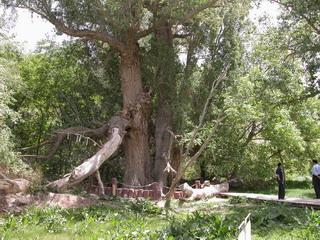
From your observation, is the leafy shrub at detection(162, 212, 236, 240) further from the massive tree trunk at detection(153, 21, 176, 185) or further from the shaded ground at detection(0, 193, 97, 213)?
the massive tree trunk at detection(153, 21, 176, 185)

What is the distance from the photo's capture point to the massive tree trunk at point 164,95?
1948cm

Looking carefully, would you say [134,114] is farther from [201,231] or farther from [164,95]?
[201,231]

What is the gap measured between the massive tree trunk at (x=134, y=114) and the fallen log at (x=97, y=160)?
73 centimetres

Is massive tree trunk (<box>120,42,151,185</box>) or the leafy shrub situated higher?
massive tree trunk (<box>120,42,151,185</box>)

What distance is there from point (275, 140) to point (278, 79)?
5.14 meters

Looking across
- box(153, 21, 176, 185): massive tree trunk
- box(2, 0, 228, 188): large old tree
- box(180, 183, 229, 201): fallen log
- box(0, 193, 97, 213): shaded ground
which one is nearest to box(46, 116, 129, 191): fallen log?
box(2, 0, 228, 188): large old tree

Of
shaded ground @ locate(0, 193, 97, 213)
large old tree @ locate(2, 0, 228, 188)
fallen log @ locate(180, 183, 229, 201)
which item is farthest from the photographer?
fallen log @ locate(180, 183, 229, 201)

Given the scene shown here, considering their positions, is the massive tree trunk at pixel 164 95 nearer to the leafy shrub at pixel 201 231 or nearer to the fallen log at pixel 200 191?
the fallen log at pixel 200 191

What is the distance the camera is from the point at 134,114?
18.8m

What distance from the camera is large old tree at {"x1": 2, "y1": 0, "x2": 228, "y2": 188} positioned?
53.4 feet

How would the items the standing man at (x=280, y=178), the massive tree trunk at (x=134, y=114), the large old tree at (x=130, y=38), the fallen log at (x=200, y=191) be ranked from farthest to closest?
the massive tree trunk at (x=134, y=114), the fallen log at (x=200, y=191), the large old tree at (x=130, y=38), the standing man at (x=280, y=178)

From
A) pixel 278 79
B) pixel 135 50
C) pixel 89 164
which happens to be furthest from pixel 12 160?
pixel 278 79

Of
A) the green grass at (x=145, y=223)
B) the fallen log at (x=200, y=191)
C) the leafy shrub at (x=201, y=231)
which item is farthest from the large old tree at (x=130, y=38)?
the leafy shrub at (x=201, y=231)

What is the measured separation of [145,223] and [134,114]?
27.8 ft
